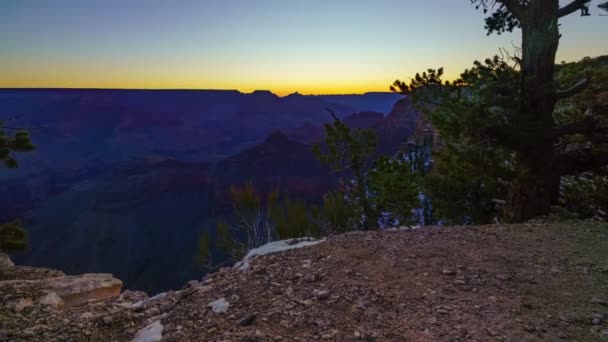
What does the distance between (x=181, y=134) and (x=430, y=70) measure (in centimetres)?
12306

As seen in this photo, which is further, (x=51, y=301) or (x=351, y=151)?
(x=351, y=151)

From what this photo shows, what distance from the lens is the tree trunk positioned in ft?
24.0

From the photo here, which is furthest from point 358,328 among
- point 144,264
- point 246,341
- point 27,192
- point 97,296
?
point 27,192

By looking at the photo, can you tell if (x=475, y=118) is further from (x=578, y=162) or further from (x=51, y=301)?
(x=51, y=301)

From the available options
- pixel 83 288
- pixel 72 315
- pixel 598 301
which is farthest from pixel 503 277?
pixel 83 288

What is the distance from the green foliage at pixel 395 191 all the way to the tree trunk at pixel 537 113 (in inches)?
178

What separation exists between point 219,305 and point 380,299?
144cm

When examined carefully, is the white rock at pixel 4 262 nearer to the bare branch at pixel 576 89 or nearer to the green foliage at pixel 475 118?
the green foliage at pixel 475 118

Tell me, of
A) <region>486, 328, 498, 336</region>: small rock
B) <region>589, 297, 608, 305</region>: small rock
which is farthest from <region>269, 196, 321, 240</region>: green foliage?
<region>486, 328, 498, 336</region>: small rock

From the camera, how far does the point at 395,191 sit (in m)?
12.4

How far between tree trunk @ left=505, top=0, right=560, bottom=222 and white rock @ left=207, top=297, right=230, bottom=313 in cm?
656

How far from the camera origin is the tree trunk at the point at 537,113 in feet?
24.0

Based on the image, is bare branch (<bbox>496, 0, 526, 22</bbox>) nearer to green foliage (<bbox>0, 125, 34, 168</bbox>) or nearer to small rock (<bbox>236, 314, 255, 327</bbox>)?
small rock (<bbox>236, 314, 255, 327</bbox>)

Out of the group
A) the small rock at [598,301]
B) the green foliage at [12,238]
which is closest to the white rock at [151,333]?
the small rock at [598,301]
